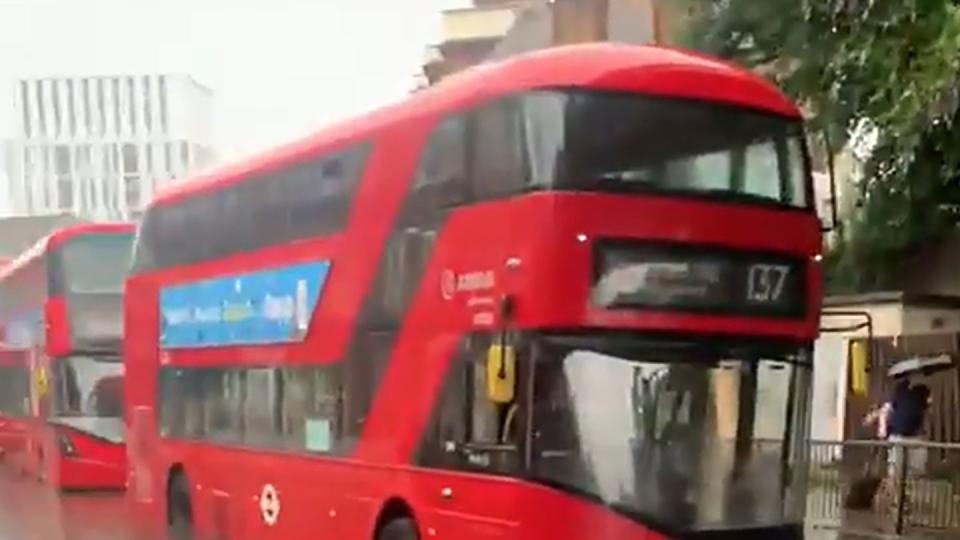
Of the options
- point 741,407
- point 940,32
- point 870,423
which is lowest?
point 870,423

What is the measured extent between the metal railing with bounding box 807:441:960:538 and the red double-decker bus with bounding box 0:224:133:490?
294 inches

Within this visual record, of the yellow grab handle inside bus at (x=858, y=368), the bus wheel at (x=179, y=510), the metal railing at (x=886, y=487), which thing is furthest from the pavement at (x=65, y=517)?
the yellow grab handle inside bus at (x=858, y=368)

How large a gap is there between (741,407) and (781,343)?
1.36 feet

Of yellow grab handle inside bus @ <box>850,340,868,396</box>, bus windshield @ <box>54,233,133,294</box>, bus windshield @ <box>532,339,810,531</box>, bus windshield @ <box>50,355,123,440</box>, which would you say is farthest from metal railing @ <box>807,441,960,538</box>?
bus windshield @ <box>54,233,133,294</box>

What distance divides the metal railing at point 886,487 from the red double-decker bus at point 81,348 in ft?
24.5

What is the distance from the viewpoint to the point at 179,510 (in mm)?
11500

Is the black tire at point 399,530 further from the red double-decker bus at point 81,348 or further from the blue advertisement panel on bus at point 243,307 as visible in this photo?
the red double-decker bus at point 81,348

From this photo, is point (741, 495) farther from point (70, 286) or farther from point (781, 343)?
point (70, 286)

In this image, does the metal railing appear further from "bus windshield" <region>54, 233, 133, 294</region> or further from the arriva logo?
"bus windshield" <region>54, 233, 133, 294</region>

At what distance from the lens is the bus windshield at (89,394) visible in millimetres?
15516

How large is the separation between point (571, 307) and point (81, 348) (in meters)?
10.4

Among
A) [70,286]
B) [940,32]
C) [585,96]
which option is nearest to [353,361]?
[585,96]

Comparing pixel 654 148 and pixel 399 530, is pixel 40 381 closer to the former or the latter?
pixel 399 530

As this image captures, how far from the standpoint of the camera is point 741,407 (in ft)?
22.8
